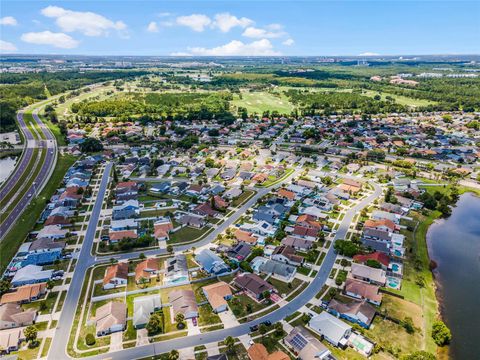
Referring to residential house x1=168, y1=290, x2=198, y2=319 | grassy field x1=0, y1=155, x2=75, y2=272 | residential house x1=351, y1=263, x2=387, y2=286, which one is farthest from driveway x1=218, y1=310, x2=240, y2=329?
grassy field x1=0, y1=155, x2=75, y2=272

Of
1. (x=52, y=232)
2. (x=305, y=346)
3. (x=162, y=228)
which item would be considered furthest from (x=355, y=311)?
(x=52, y=232)

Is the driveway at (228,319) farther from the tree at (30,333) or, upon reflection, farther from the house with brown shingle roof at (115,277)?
the tree at (30,333)

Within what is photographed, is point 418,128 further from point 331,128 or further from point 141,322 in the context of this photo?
point 141,322

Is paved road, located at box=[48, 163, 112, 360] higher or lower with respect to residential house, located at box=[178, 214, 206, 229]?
lower

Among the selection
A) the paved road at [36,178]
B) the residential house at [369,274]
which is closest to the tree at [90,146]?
the paved road at [36,178]

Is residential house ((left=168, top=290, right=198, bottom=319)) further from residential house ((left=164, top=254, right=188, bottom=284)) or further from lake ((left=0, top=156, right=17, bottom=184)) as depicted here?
lake ((left=0, top=156, right=17, bottom=184))

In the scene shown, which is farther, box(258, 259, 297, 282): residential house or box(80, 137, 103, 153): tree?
box(80, 137, 103, 153): tree

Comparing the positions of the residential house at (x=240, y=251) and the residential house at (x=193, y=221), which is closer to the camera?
the residential house at (x=240, y=251)
